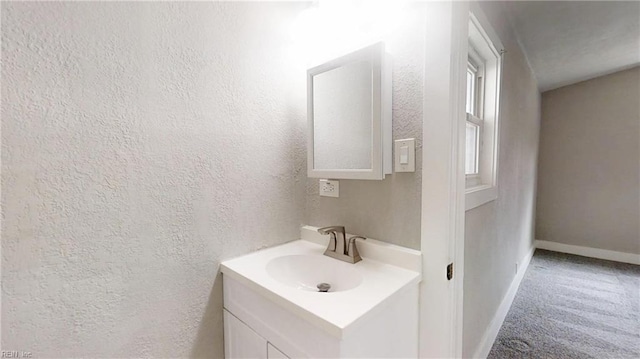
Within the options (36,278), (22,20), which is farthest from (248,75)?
(36,278)

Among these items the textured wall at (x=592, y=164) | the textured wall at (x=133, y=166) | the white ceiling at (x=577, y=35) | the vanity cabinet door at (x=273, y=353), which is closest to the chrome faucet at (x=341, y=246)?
the textured wall at (x=133, y=166)

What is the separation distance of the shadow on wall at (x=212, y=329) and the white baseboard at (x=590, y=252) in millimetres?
4622

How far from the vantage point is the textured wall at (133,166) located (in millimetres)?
731

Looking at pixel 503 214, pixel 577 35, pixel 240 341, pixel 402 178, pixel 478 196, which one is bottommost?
pixel 240 341

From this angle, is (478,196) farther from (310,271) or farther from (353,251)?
(310,271)

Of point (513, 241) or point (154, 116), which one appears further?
point (513, 241)

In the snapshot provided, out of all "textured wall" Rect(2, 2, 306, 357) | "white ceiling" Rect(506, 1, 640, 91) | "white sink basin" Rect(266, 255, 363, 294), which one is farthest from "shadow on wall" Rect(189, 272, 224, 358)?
"white ceiling" Rect(506, 1, 640, 91)

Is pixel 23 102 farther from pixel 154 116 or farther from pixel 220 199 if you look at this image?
pixel 220 199

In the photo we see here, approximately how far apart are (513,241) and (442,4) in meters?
2.32

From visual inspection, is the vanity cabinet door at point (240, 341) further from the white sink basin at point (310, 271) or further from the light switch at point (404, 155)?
the light switch at point (404, 155)

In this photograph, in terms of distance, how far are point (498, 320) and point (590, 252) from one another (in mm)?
2864

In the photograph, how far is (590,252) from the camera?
3.61 m

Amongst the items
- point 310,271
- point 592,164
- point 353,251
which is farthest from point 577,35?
point 310,271

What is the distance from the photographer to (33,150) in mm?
734
